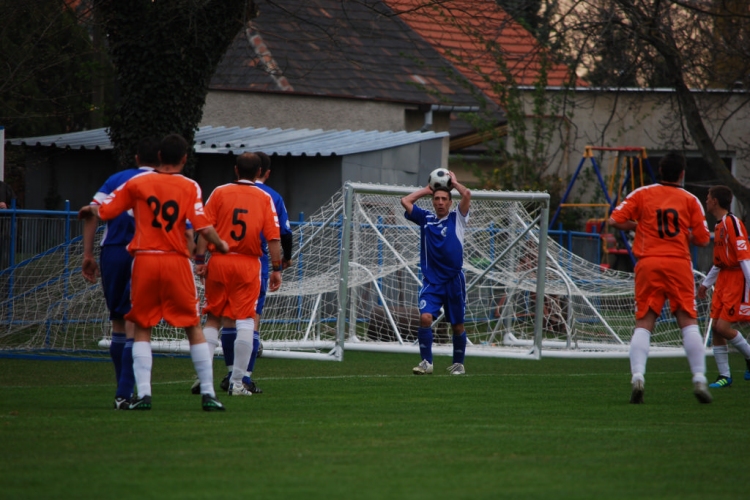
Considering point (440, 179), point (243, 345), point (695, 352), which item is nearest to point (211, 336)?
point (243, 345)

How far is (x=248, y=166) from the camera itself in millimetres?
8938

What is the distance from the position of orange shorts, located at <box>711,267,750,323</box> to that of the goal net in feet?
9.05

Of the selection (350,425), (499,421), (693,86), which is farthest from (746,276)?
(693,86)

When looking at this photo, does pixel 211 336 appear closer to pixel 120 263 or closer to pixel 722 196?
pixel 120 263

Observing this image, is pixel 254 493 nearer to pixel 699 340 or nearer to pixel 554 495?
pixel 554 495

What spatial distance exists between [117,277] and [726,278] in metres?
6.52

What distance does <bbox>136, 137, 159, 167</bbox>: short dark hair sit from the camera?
308 inches

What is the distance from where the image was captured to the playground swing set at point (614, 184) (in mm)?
22781

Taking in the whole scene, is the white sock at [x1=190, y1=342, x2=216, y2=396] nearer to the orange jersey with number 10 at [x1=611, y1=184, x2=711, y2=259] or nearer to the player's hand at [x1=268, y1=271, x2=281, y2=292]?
the player's hand at [x1=268, y1=271, x2=281, y2=292]

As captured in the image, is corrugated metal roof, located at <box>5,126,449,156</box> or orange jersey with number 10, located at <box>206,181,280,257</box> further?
corrugated metal roof, located at <box>5,126,449,156</box>

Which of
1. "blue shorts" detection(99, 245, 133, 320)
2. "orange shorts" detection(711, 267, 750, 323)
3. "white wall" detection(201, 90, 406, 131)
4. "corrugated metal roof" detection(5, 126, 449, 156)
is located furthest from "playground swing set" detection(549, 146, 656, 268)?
"blue shorts" detection(99, 245, 133, 320)

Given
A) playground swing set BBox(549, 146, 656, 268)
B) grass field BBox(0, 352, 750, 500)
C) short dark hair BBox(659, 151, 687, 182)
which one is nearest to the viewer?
grass field BBox(0, 352, 750, 500)

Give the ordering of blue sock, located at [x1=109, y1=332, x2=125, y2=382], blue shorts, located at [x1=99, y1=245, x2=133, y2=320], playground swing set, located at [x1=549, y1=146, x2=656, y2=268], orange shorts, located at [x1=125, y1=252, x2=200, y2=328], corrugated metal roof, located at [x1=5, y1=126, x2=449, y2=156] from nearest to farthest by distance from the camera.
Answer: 1. orange shorts, located at [x1=125, y1=252, x2=200, y2=328]
2. blue shorts, located at [x1=99, y1=245, x2=133, y2=320]
3. blue sock, located at [x1=109, y1=332, x2=125, y2=382]
4. corrugated metal roof, located at [x1=5, y1=126, x2=449, y2=156]
5. playground swing set, located at [x1=549, y1=146, x2=656, y2=268]

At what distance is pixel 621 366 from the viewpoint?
1393cm
